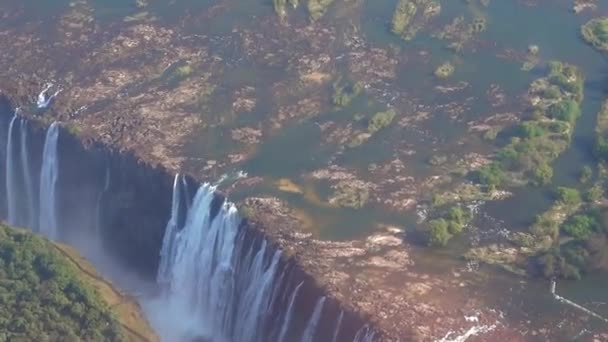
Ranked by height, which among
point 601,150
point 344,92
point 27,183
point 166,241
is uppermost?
point 344,92

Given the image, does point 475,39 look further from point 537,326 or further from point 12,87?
point 12,87

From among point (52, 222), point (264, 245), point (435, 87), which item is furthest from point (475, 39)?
point (52, 222)

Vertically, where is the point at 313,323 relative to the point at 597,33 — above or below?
below

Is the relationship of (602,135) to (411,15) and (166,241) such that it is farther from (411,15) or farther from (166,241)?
(166,241)

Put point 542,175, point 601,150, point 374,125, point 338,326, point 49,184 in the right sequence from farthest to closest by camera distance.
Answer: point 49,184
point 374,125
point 601,150
point 542,175
point 338,326

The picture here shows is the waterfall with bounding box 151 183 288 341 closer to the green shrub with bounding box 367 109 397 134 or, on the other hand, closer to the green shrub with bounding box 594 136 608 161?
the green shrub with bounding box 367 109 397 134

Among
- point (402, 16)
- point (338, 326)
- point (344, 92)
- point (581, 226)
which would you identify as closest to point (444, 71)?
point (344, 92)

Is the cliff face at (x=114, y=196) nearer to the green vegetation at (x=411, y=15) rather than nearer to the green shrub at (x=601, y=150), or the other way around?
the green vegetation at (x=411, y=15)
